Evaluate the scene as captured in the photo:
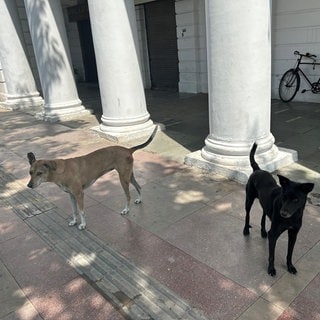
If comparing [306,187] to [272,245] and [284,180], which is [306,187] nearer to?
[284,180]

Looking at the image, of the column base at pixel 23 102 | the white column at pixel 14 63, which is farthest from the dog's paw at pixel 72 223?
the white column at pixel 14 63

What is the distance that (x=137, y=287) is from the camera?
320 centimetres

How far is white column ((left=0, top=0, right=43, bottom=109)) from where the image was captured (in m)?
12.1

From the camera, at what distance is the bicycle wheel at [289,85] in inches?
389

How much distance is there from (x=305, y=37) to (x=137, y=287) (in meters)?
8.80

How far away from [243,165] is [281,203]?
2.44m

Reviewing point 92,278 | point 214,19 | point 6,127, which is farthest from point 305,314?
point 6,127

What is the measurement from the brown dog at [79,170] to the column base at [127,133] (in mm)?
3033

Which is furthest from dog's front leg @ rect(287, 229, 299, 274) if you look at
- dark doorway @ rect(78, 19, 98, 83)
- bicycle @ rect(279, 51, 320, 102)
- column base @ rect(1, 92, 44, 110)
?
dark doorway @ rect(78, 19, 98, 83)

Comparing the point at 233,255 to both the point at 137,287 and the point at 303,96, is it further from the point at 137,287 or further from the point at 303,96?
the point at 303,96

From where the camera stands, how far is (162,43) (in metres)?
13.8

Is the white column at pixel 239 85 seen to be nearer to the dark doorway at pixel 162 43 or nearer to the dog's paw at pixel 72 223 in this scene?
the dog's paw at pixel 72 223

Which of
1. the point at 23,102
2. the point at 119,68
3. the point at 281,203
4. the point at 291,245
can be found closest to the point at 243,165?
the point at 291,245

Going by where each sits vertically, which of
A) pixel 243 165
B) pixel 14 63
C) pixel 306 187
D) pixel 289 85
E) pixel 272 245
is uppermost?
pixel 14 63
